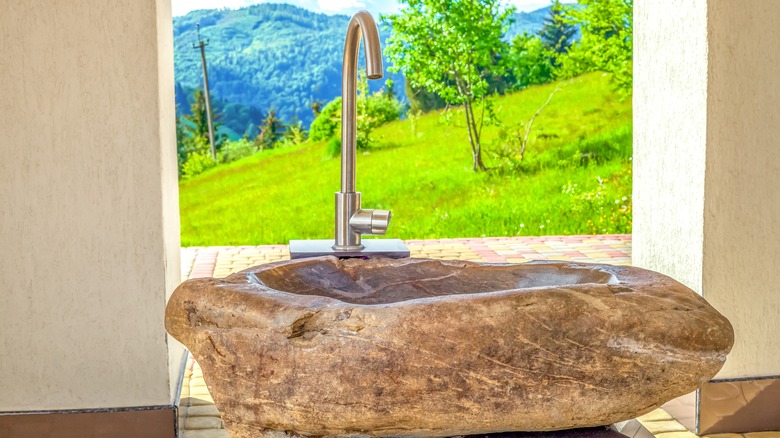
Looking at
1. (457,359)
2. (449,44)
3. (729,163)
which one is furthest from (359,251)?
(449,44)

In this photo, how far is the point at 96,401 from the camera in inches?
102

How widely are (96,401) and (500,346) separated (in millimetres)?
1814

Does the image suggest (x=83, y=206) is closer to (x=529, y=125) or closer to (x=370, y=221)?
(x=370, y=221)

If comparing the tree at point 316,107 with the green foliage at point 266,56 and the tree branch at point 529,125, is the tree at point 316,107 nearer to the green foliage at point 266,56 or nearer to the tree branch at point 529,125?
the green foliage at point 266,56

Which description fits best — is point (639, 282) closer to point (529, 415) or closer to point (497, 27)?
point (529, 415)

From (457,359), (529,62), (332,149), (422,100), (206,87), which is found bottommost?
(457,359)

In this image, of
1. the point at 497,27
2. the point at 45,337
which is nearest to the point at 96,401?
the point at 45,337

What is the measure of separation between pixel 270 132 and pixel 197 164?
0.86m

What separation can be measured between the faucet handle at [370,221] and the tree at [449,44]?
676 centimetres

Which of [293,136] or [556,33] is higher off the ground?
[556,33]

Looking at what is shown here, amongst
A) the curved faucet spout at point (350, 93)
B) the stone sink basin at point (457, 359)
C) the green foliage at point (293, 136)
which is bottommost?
the stone sink basin at point (457, 359)

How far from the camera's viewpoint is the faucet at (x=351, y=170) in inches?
68.6

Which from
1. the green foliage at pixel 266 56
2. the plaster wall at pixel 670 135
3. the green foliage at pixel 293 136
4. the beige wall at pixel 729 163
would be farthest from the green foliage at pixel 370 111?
the beige wall at pixel 729 163

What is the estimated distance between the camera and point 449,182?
8.83 metres
